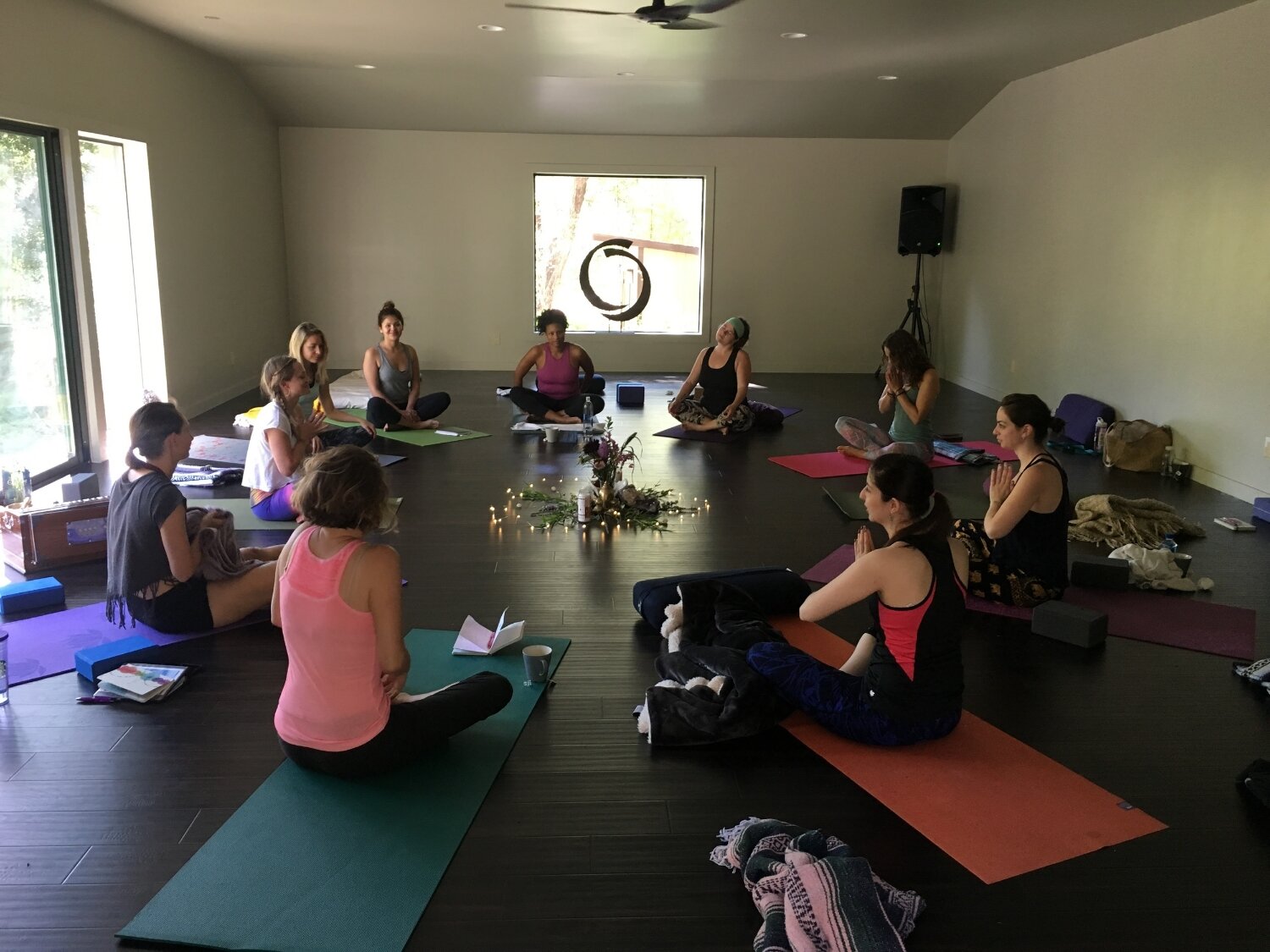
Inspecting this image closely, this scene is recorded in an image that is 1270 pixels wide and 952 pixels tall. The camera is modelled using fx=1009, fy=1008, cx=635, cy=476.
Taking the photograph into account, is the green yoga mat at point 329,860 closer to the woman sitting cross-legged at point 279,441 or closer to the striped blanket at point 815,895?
the striped blanket at point 815,895

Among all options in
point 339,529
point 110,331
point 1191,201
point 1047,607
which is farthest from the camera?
point 110,331

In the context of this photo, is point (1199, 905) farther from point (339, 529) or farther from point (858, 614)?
point (339, 529)

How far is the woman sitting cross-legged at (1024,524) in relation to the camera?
380 cm

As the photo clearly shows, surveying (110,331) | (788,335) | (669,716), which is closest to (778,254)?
(788,335)

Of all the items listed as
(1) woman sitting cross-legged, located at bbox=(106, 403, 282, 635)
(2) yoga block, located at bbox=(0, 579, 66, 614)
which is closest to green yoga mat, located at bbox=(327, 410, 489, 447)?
(2) yoga block, located at bbox=(0, 579, 66, 614)

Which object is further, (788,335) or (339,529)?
(788,335)

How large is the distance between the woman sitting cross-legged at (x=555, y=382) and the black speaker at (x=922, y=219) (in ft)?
14.6

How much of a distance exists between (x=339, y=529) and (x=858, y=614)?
2213 millimetres

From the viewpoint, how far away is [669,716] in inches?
115

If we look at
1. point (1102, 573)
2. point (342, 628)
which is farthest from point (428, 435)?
point (342, 628)

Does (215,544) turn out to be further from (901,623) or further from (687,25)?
(687,25)

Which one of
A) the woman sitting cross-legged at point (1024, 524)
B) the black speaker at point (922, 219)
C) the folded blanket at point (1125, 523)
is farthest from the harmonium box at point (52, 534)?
the black speaker at point (922, 219)

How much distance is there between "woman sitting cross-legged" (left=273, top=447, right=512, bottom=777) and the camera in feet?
7.97

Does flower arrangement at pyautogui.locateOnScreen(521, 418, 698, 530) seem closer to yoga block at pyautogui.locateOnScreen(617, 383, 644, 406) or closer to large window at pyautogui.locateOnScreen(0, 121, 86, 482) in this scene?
large window at pyautogui.locateOnScreen(0, 121, 86, 482)
